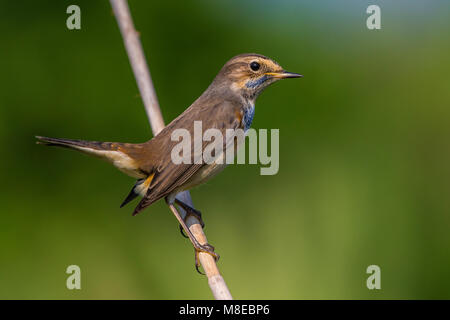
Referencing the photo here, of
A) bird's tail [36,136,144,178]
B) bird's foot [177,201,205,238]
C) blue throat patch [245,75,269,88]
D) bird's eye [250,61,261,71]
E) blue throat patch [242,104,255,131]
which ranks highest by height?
bird's eye [250,61,261,71]

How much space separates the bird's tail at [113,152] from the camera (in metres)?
3.70

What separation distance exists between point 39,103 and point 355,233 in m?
2.69

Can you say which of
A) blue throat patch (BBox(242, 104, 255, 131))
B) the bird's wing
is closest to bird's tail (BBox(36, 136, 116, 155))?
the bird's wing

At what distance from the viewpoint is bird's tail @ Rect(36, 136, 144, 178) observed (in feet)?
12.1

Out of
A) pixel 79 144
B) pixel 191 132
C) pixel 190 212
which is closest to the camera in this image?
pixel 79 144

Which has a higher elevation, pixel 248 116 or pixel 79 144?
pixel 248 116

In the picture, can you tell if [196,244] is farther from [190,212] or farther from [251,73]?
[251,73]

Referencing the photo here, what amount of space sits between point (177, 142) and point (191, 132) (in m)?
0.12

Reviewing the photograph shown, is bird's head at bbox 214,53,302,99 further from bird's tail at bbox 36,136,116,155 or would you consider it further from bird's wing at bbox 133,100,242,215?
bird's tail at bbox 36,136,116,155

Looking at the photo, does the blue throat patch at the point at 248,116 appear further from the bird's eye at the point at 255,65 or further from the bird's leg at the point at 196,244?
the bird's leg at the point at 196,244

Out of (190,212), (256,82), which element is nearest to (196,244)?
(190,212)

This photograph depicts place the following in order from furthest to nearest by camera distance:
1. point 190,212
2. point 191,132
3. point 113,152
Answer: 1. point 190,212
2. point 191,132
3. point 113,152

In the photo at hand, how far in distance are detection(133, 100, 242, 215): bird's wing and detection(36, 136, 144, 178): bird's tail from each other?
0.17 m

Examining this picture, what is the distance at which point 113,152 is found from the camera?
3.88 m
